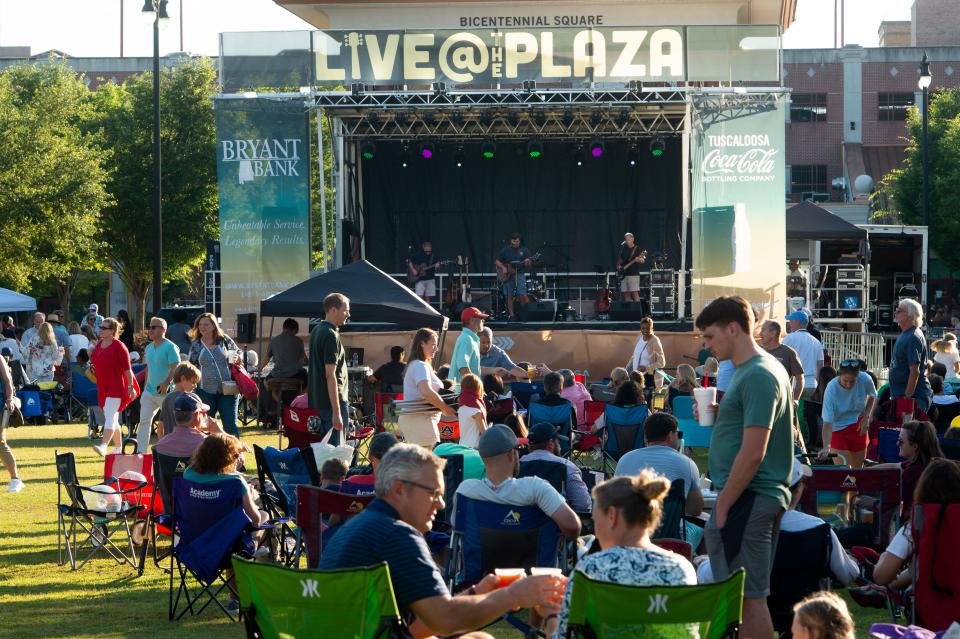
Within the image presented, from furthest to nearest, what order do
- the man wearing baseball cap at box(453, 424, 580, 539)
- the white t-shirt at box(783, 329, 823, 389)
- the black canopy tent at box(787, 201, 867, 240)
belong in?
the black canopy tent at box(787, 201, 867, 240), the white t-shirt at box(783, 329, 823, 389), the man wearing baseball cap at box(453, 424, 580, 539)

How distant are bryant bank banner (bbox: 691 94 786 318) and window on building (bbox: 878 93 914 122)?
32.2 meters

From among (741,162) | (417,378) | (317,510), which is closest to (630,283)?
(741,162)

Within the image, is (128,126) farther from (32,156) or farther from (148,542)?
(148,542)

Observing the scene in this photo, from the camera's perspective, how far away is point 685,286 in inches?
810

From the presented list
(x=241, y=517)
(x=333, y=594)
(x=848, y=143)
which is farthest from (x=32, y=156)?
(x=848, y=143)

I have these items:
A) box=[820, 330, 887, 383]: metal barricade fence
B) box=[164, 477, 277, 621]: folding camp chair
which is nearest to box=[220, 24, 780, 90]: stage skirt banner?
box=[820, 330, 887, 383]: metal barricade fence

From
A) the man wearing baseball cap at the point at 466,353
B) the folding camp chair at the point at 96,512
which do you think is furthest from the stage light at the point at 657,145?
the folding camp chair at the point at 96,512

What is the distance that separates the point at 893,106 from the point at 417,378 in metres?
43.7

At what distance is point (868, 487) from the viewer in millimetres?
6492

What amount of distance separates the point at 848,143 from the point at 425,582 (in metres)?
48.1

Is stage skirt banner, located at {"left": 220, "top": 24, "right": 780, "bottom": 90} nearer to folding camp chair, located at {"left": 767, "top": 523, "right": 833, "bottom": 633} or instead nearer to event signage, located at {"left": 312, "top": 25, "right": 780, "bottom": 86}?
event signage, located at {"left": 312, "top": 25, "right": 780, "bottom": 86}

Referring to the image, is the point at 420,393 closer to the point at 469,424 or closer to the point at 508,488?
the point at 469,424

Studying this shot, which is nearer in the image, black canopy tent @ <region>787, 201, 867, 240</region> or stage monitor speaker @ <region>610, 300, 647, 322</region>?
stage monitor speaker @ <region>610, 300, 647, 322</region>

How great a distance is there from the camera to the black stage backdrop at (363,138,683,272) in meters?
23.6
